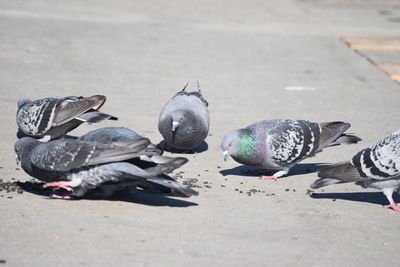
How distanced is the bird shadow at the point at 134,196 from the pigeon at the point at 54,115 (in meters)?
0.68

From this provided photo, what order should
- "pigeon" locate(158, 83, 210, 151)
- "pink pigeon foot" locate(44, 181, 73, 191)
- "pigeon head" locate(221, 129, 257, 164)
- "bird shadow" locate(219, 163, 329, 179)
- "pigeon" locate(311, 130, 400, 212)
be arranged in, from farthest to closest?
"pigeon" locate(158, 83, 210, 151) → "bird shadow" locate(219, 163, 329, 179) → "pigeon head" locate(221, 129, 257, 164) → "pigeon" locate(311, 130, 400, 212) → "pink pigeon foot" locate(44, 181, 73, 191)

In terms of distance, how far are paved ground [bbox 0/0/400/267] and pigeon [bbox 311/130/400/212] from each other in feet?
0.63

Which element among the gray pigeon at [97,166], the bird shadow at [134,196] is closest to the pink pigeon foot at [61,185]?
the gray pigeon at [97,166]

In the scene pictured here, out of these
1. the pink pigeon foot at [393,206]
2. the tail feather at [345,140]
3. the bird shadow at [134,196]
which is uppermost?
the tail feather at [345,140]

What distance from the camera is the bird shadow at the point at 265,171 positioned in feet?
26.0

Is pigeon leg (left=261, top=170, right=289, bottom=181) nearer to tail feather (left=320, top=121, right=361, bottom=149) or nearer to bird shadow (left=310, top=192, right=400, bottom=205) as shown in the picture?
tail feather (left=320, top=121, right=361, bottom=149)

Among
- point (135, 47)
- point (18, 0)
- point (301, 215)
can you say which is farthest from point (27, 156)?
point (18, 0)

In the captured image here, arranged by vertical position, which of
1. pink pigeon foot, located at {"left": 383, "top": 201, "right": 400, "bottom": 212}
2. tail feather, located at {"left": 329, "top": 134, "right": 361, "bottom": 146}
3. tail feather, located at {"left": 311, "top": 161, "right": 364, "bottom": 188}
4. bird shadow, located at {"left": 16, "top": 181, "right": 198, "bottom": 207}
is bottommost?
bird shadow, located at {"left": 16, "top": 181, "right": 198, "bottom": 207}

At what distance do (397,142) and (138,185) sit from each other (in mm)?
2068

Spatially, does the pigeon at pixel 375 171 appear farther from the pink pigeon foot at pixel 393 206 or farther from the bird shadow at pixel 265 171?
the bird shadow at pixel 265 171

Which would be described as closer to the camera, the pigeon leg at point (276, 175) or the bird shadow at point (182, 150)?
the pigeon leg at point (276, 175)

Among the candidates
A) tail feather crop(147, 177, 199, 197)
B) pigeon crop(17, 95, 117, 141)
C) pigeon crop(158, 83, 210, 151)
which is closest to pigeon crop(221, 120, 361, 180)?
pigeon crop(158, 83, 210, 151)

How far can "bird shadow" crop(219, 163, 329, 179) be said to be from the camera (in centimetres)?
793

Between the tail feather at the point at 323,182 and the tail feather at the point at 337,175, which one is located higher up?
the tail feather at the point at 337,175
